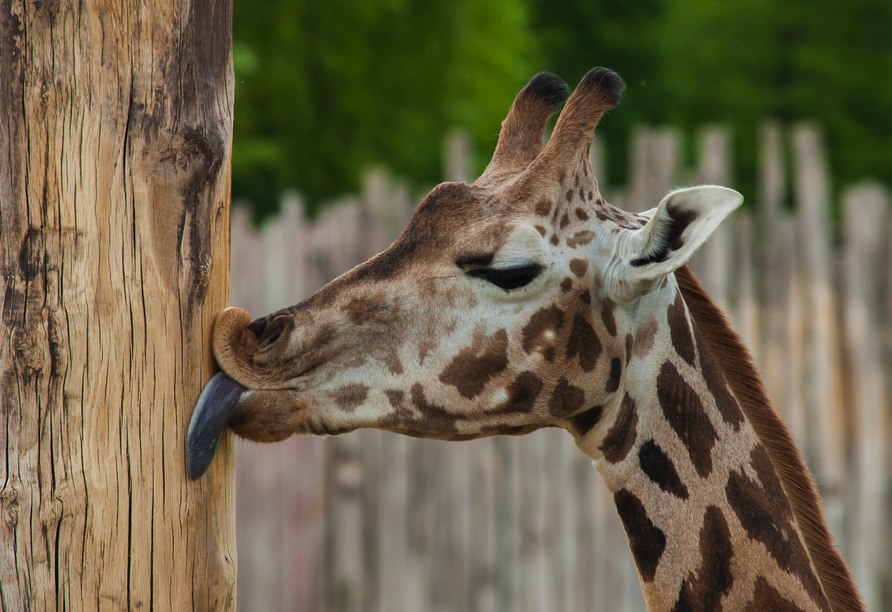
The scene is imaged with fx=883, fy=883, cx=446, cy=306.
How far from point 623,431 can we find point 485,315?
0.47 metres

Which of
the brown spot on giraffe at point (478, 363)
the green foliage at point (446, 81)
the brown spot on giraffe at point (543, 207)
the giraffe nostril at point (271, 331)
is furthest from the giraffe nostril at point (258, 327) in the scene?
the green foliage at point (446, 81)

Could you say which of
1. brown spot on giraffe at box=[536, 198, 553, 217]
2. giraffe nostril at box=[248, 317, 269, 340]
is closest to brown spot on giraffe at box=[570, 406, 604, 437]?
brown spot on giraffe at box=[536, 198, 553, 217]

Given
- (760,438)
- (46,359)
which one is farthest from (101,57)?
(760,438)

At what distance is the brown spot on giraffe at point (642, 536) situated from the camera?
221 centimetres

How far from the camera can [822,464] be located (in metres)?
4.36

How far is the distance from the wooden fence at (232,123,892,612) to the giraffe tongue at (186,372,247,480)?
9.90 feet

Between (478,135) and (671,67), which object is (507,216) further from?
(671,67)

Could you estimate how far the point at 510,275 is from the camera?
2.15 meters

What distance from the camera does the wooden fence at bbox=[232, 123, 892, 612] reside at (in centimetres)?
435

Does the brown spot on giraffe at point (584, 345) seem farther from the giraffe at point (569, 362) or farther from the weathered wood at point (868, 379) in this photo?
the weathered wood at point (868, 379)

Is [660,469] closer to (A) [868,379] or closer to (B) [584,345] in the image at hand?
(B) [584,345]

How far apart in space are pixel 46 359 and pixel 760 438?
1.80m

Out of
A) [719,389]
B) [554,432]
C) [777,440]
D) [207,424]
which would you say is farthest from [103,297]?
[554,432]

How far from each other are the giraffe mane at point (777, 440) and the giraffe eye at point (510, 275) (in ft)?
1.83
